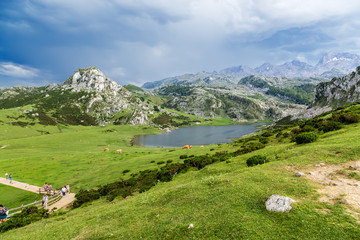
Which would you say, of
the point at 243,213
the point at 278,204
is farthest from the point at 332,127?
the point at 243,213

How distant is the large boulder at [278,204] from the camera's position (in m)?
10.8

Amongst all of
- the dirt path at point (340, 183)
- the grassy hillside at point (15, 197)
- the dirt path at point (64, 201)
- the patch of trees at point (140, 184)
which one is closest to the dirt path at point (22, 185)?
the grassy hillside at point (15, 197)

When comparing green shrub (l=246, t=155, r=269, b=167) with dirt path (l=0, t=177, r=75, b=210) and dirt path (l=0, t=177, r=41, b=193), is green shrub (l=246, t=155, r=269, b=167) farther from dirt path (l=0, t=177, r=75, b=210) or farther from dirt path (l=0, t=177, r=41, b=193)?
dirt path (l=0, t=177, r=41, b=193)

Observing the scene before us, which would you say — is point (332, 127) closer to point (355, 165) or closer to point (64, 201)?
point (355, 165)

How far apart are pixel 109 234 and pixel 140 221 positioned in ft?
7.80

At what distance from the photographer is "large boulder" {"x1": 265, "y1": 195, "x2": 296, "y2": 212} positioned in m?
10.8

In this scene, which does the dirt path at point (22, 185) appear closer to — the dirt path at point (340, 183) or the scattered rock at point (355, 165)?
the dirt path at point (340, 183)

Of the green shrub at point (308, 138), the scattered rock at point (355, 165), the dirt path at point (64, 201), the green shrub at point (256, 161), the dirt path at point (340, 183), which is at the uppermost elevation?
the green shrub at point (308, 138)

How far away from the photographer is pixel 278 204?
11.1 metres

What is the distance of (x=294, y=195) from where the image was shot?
480 inches

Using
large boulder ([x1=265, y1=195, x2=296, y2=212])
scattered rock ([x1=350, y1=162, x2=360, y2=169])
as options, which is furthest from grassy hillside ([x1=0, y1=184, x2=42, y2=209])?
scattered rock ([x1=350, y1=162, x2=360, y2=169])

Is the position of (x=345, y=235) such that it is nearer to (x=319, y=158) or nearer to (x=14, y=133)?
(x=319, y=158)

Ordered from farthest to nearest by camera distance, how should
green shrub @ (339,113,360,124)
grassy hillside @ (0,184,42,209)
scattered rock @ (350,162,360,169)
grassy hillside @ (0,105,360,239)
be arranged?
grassy hillside @ (0,184,42,209), green shrub @ (339,113,360,124), scattered rock @ (350,162,360,169), grassy hillside @ (0,105,360,239)

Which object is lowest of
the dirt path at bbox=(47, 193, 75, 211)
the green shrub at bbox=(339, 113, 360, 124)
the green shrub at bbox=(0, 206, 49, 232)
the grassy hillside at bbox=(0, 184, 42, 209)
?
the dirt path at bbox=(47, 193, 75, 211)
